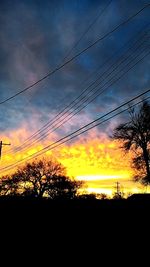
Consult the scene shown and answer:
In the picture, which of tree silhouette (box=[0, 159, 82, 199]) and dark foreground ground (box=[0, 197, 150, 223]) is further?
tree silhouette (box=[0, 159, 82, 199])

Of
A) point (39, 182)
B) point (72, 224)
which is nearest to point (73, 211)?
point (72, 224)

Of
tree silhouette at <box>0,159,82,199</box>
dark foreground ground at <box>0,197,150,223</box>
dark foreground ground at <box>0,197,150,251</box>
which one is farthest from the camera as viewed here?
tree silhouette at <box>0,159,82,199</box>

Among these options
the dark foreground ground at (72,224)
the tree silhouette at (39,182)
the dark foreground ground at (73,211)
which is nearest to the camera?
the dark foreground ground at (72,224)

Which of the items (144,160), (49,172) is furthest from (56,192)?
(144,160)

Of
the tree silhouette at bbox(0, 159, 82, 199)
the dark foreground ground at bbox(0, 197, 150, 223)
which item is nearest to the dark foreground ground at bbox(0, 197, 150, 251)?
the dark foreground ground at bbox(0, 197, 150, 223)

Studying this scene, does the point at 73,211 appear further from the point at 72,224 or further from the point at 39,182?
the point at 39,182

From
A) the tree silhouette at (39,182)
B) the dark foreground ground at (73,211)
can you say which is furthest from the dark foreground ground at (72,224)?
the tree silhouette at (39,182)

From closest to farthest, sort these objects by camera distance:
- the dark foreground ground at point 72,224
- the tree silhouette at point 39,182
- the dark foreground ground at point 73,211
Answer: the dark foreground ground at point 72,224
the dark foreground ground at point 73,211
the tree silhouette at point 39,182

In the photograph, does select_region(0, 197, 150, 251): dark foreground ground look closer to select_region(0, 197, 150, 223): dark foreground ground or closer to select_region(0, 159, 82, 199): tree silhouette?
select_region(0, 197, 150, 223): dark foreground ground

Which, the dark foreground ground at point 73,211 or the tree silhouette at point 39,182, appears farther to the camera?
the tree silhouette at point 39,182

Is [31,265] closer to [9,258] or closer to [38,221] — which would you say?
[9,258]

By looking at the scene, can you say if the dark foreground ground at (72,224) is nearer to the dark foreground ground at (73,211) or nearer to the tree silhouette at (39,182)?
the dark foreground ground at (73,211)

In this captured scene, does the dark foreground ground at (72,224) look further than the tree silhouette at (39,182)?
No

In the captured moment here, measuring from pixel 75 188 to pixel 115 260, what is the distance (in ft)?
153
